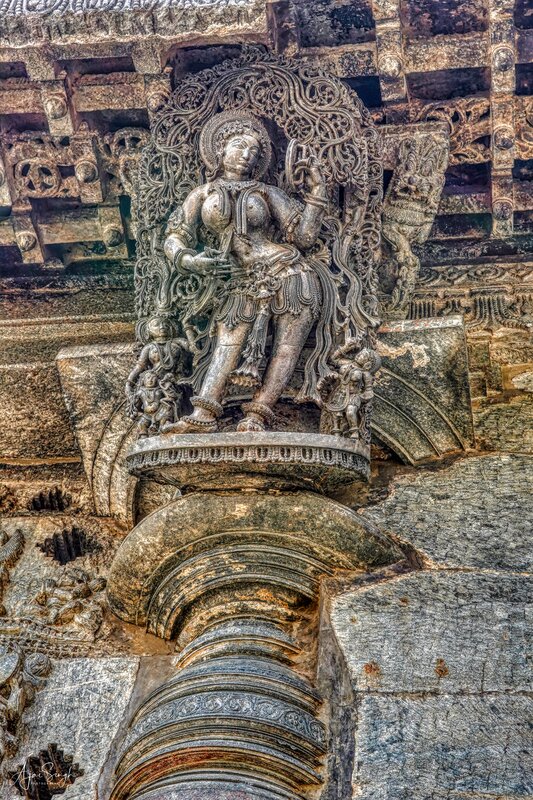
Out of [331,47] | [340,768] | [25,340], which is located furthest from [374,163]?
[340,768]

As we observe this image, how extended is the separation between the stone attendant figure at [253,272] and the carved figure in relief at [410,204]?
2.37ft

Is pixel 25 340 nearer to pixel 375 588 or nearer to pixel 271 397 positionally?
pixel 271 397

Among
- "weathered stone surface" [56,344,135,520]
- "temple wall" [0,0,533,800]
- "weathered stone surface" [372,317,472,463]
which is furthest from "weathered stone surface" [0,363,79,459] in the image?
"weathered stone surface" [372,317,472,463]

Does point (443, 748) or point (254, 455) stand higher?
point (254, 455)

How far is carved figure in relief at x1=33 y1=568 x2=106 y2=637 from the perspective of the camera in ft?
20.3

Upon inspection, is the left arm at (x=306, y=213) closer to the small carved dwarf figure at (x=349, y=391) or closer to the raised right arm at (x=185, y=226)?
the raised right arm at (x=185, y=226)

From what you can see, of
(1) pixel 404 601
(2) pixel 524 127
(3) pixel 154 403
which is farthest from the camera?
(2) pixel 524 127

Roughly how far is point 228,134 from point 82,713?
284cm

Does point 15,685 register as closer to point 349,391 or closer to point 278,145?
point 349,391

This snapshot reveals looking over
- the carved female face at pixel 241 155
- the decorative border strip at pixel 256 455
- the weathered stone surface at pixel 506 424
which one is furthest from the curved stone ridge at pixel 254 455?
the carved female face at pixel 241 155

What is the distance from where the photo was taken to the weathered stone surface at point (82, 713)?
5.39 meters

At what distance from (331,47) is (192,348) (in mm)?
1881

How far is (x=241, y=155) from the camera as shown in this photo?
6.25 metres

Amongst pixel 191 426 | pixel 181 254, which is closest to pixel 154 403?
pixel 191 426
